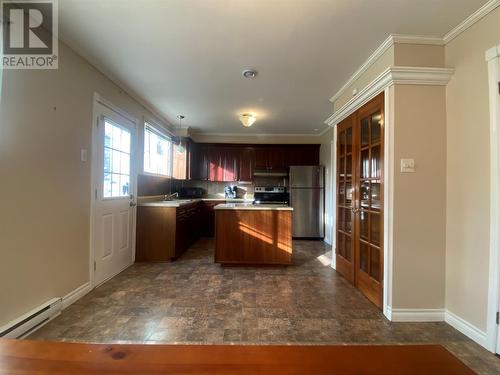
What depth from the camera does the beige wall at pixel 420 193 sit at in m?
2.22

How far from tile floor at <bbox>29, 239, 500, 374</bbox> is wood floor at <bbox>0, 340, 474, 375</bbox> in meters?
1.49

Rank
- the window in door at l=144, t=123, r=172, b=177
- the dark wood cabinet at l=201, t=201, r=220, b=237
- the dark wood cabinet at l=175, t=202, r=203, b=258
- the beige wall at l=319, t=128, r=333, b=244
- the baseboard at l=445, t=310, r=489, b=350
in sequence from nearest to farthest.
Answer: the baseboard at l=445, t=310, r=489, b=350 → the dark wood cabinet at l=175, t=202, r=203, b=258 → the window in door at l=144, t=123, r=172, b=177 → the beige wall at l=319, t=128, r=333, b=244 → the dark wood cabinet at l=201, t=201, r=220, b=237

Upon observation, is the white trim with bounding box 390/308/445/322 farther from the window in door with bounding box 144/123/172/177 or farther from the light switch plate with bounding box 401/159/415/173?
the window in door with bounding box 144/123/172/177

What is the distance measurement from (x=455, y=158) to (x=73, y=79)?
3.65 m

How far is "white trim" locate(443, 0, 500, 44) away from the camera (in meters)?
1.79

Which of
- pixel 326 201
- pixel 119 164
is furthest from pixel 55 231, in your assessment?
pixel 326 201

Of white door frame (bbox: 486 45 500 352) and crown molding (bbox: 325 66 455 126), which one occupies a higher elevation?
crown molding (bbox: 325 66 455 126)

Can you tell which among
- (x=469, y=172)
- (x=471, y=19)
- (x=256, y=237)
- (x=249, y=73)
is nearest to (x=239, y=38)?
(x=249, y=73)

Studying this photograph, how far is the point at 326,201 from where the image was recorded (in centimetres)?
569

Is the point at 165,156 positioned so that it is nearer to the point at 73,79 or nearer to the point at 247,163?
the point at 247,163

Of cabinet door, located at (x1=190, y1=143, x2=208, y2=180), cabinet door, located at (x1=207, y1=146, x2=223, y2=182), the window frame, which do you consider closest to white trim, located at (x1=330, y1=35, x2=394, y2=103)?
the window frame

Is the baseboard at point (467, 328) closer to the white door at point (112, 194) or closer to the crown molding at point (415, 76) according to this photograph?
the crown molding at point (415, 76)

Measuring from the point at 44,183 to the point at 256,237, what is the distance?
8.29ft

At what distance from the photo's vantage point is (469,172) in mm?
2004
